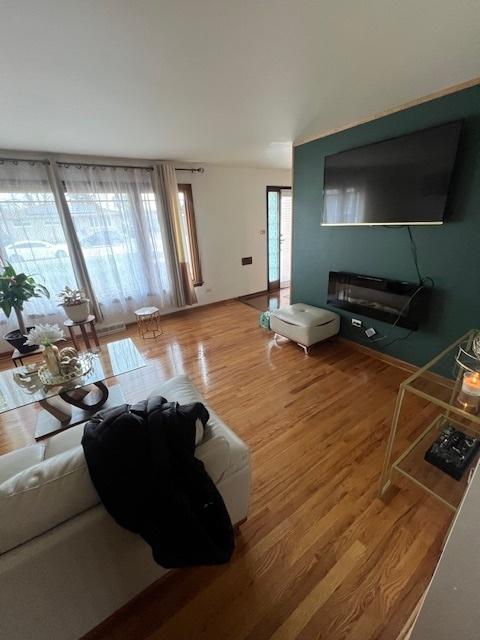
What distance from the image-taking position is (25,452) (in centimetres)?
124

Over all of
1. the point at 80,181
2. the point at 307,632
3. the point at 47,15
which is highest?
the point at 47,15

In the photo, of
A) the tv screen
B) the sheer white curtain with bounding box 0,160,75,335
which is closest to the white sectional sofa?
the tv screen

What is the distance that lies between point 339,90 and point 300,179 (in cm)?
128

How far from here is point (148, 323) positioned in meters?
3.92

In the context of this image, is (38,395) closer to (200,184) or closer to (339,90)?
(339,90)

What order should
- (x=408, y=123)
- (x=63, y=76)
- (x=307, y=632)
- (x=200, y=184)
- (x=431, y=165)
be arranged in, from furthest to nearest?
1. (x=200, y=184)
2. (x=408, y=123)
3. (x=431, y=165)
4. (x=63, y=76)
5. (x=307, y=632)

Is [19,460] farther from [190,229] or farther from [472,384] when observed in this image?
[190,229]

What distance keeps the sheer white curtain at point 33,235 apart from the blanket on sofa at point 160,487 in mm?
3021

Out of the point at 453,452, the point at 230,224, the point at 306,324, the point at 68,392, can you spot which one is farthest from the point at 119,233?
the point at 453,452

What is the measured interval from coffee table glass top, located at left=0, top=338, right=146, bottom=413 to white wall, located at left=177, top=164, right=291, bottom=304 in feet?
7.80

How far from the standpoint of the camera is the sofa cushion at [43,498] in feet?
2.29

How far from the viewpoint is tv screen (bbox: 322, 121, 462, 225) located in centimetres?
182

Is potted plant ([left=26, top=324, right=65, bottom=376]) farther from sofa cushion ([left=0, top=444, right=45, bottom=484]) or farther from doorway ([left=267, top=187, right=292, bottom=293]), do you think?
doorway ([left=267, top=187, right=292, bottom=293])

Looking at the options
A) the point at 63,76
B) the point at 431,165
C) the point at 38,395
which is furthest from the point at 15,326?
the point at 431,165
